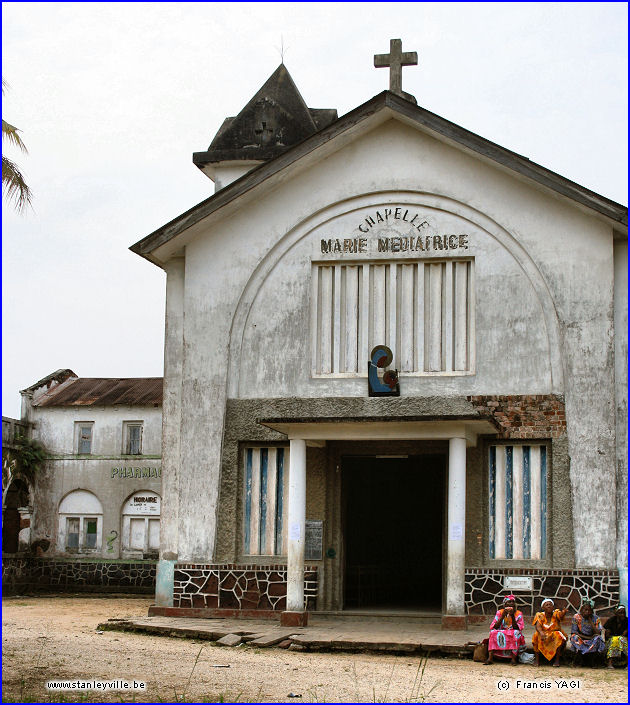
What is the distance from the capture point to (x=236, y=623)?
1850 cm

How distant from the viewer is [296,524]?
18.2 meters

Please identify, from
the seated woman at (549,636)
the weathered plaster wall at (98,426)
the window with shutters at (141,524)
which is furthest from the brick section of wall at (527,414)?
the weathered plaster wall at (98,426)

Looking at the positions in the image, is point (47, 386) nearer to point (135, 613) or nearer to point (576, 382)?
point (135, 613)

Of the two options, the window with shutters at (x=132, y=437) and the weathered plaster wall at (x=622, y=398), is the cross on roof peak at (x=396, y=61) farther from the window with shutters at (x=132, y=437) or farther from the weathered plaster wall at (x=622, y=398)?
the window with shutters at (x=132, y=437)

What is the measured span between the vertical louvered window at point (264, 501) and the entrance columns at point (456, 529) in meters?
3.46

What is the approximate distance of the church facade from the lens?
1844 centimetres

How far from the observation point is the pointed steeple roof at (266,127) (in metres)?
28.3

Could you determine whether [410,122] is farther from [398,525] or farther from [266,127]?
[398,525]

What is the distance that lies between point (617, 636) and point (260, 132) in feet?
59.4

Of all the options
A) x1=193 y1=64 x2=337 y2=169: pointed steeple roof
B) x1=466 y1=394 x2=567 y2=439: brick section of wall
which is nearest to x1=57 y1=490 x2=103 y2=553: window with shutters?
x1=193 y1=64 x2=337 y2=169: pointed steeple roof

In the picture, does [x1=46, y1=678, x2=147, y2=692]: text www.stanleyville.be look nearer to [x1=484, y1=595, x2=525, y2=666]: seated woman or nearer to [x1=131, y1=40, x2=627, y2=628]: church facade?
[x1=484, y1=595, x2=525, y2=666]: seated woman

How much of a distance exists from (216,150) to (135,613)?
41.7 ft

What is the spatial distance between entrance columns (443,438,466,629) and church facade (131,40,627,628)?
0.04m

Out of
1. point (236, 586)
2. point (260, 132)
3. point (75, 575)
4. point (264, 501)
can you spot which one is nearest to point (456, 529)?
point (264, 501)
